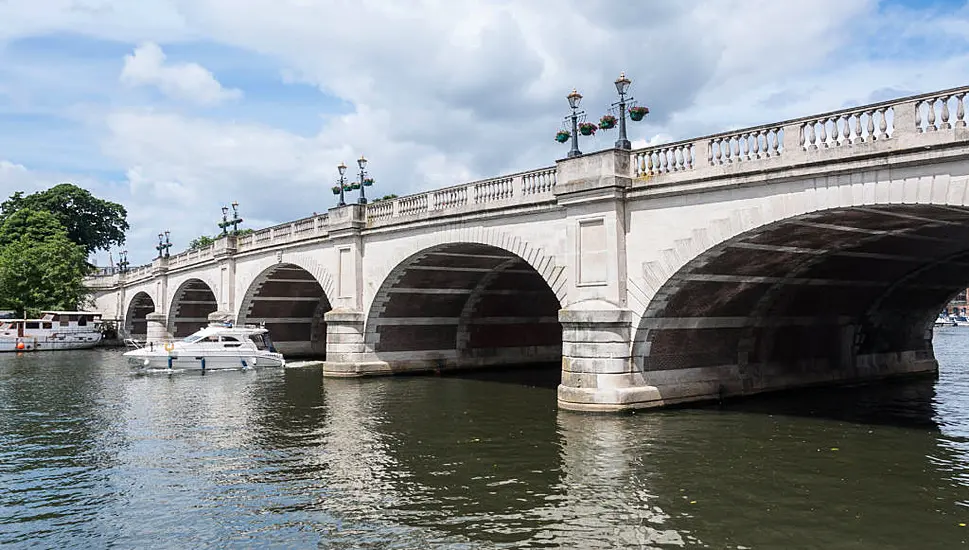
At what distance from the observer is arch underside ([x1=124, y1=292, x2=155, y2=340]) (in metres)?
70.6

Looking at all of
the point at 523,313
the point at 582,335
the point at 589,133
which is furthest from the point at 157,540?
the point at 523,313

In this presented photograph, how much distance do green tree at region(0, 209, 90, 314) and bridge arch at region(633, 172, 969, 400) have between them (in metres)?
58.2

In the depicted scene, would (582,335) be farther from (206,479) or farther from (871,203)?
(206,479)

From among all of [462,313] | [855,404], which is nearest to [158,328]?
[462,313]

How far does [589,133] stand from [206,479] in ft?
44.1

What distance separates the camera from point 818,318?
86.5 feet

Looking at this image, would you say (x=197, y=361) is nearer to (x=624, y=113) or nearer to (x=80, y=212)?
(x=624, y=113)

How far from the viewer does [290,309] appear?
46781 mm

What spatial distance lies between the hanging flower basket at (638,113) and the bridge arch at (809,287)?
3.81 meters

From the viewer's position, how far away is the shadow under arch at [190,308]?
57316 mm

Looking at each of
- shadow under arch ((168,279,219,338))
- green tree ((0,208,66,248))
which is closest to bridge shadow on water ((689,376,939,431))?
shadow under arch ((168,279,219,338))

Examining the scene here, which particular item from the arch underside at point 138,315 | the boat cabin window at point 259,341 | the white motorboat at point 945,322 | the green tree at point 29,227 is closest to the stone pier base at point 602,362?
the boat cabin window at point 259,341

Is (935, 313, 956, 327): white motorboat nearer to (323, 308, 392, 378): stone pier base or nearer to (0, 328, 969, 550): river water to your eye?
(0, 328, 969, 550): river water

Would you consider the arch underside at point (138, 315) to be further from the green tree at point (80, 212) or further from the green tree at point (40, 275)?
the green tree at point (80, 212)
